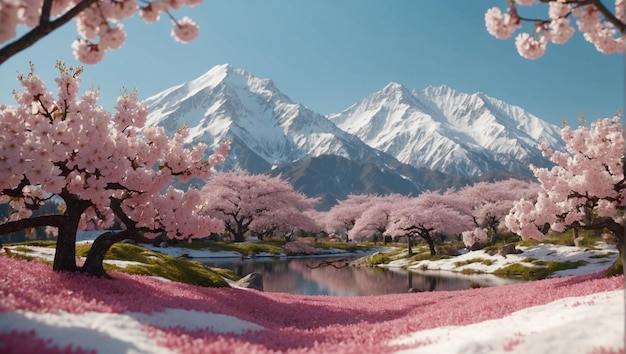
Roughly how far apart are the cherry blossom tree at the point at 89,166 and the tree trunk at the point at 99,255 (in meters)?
0.04

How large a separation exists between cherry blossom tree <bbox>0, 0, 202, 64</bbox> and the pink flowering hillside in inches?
199

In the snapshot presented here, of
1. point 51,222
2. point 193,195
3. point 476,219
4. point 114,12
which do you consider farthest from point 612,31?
point 476,219

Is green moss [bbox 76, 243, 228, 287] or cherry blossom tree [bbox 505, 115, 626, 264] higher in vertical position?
cherry blossom tree [bbox 505, 115, 626, 264]

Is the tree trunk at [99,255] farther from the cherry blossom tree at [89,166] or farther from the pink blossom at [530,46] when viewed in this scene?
the pink blossom at [530,46]

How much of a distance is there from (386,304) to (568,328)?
1601 centimetres

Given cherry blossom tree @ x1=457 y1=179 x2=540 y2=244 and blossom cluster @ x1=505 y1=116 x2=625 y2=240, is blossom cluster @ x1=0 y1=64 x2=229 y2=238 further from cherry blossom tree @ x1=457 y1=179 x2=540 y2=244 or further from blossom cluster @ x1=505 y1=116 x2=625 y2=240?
cherry blossom tree @ x1=457 y1=179 x2=540 y2=244

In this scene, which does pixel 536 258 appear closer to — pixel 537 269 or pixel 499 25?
pixel 537 269

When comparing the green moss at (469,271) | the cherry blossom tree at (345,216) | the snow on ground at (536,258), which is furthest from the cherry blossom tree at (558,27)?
the cherry blossom tree at (345,216)

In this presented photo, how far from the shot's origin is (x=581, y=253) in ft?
161

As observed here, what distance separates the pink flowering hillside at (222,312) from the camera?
867 centimetres

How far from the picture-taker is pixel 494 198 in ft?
363

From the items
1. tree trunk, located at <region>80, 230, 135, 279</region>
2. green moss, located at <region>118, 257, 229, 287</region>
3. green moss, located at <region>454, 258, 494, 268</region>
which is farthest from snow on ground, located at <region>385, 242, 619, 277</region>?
tree trunk, located at <region>80, 230, 135, 279</region>

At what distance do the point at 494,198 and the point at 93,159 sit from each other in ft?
360

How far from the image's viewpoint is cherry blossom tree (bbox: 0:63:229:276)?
1359cm
